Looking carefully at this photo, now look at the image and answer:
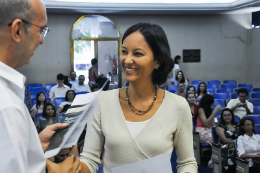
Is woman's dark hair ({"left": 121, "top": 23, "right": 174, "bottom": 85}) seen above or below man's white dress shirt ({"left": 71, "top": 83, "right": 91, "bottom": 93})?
above

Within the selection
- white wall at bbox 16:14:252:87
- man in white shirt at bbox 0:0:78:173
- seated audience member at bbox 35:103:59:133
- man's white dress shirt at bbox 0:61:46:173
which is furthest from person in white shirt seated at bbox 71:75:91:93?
man's white dress shirt at bbox 0:61:46:173

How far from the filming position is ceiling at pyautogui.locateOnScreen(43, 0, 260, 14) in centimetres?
938

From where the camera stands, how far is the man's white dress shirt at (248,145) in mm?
3787

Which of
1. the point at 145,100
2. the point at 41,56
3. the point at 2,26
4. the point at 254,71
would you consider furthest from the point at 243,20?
the point at 2,26

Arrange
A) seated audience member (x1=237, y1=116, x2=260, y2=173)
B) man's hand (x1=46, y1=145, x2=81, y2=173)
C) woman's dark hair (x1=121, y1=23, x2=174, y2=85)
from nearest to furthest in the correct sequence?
1. man's hand (x1=46, y1=145, x2=81, y2=173)
2. woman's dark hair (x1=121, y1=23, x2=174, y2=85)
3. seated audience member (x1=237, y1=116, x2=260, y2=173)

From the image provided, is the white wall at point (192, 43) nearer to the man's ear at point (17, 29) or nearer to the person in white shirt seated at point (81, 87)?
the person in white shirt seated at point (81, 87)

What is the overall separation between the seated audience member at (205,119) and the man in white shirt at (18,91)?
3.90 metres

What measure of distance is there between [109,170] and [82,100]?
16.7 inches

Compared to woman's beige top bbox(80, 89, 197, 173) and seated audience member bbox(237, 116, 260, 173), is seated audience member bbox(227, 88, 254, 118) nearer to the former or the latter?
seated audience member bbox(237, 116, 260, 173)

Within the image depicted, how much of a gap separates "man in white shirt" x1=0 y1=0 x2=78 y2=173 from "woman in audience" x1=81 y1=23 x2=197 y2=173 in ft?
0.99

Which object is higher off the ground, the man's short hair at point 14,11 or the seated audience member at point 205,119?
the man's short hair at point 14,11

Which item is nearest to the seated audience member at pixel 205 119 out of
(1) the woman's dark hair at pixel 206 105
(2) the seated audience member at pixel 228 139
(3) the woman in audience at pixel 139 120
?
(1) the woman's dark hair at pixel 206 105

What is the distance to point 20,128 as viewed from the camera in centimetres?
77

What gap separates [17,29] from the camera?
93cm
